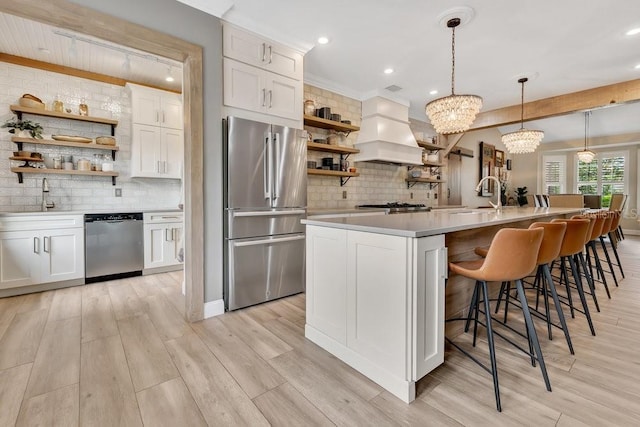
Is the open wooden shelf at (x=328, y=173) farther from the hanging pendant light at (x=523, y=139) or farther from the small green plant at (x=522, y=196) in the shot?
the small green plant at (x=522, y=196)

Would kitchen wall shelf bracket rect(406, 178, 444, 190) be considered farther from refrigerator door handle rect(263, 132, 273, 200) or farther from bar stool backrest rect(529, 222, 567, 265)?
bar stool backrest rect(529, 222, 567, 265)

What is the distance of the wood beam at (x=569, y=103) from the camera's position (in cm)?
424

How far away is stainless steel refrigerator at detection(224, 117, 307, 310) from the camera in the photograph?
8.74 ft

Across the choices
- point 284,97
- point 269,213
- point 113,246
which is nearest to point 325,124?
point 284,97

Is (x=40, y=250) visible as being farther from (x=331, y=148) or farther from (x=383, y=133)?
(x=383, y=133)

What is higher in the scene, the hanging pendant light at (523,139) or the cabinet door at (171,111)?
the cabinet door at (171,111)

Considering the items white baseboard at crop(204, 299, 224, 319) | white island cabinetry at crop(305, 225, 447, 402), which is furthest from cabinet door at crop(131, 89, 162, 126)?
white island cabinetry at crop(305, 225, 447, 402)

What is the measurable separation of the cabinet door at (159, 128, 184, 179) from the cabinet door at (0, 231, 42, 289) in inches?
63.8

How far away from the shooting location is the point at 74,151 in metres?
3.78

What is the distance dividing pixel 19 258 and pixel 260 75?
3222mm

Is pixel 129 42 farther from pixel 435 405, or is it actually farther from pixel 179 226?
pixel 435 405

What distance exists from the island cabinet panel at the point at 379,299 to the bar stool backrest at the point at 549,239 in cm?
103

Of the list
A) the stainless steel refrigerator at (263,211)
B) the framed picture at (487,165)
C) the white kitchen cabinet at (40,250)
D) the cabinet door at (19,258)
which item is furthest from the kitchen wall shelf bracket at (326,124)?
the framed picture at (487,165)

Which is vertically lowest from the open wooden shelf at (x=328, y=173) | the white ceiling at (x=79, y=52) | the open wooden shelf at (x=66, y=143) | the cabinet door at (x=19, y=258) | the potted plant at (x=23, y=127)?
the cabinet door at (x=19, y=258)
